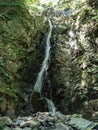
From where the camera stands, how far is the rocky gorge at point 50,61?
911cm

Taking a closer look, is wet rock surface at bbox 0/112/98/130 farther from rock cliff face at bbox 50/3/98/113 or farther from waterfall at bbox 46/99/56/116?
waterfall at bbox 46/99/56/116

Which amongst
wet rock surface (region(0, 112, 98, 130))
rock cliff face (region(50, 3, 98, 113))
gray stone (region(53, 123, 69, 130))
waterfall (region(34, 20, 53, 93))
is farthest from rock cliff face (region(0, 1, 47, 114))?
gray stone (region(53, 123, 69, 130))

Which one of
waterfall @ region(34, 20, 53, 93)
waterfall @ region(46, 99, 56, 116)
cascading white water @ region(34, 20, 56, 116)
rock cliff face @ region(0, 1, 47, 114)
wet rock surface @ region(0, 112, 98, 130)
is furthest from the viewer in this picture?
waterfall @ region(34, 20, 53, 93)

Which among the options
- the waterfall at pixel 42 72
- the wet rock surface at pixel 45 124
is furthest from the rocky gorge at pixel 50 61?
the wet rock surface at pixel 45 124

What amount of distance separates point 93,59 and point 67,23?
9.71 feet

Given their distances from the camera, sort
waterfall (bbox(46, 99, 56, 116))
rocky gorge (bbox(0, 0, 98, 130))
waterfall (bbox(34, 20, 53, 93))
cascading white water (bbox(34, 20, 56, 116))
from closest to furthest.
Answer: rocky gorge (bbox(0, 0, 98, 130)), waterfall (bbox(46, 99, 56, 116)), cascading white water (bbox(34, 20, 56, 116)), waterfall (bbox(34, 20, 53, 93))

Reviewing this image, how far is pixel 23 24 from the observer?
35.7ft

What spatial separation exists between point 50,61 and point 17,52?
141cm

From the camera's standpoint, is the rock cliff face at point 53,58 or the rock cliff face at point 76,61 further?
the rock cliff face at point 76,61

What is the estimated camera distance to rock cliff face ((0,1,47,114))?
8945mm

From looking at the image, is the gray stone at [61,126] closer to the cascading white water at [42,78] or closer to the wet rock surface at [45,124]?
the wet rock surface at [45,124]

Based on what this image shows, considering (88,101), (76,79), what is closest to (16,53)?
(76,79)

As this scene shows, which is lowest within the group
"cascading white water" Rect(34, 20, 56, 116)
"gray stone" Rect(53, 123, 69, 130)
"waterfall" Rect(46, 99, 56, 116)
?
"gray stone" Rect(53, 123, 69, 130)

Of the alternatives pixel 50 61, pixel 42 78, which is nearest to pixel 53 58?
pixel 50 61
